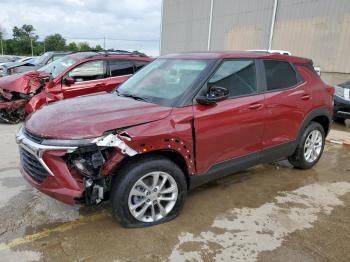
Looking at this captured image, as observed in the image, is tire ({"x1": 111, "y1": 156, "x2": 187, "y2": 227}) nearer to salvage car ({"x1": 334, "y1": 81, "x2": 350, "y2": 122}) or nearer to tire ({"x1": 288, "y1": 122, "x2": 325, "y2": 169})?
tire ({"x1": 288, "y1": 122, "x2": 325, "y2": 169})

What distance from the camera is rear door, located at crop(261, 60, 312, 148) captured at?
4.44 meters

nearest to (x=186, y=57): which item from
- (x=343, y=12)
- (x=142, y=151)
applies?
(x=142, y=151)

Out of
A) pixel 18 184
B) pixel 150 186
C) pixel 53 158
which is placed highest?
pixel 53 158

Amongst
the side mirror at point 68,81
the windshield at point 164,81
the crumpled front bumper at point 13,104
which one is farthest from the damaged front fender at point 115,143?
the crumpled front bumper at point 13,104

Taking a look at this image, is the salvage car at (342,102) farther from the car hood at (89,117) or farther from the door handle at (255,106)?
the car hood at (89,117)

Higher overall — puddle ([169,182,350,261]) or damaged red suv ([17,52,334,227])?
damaged red suv ([17,52,334,227])

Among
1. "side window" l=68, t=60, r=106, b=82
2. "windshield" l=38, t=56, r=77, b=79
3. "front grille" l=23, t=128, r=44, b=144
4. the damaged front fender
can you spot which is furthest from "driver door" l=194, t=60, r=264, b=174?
"windshield" l=38, t=56, r=77, b=79

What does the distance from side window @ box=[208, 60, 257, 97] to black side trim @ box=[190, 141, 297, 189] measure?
0.80 meters

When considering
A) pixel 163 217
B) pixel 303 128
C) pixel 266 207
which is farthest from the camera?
pixel 303 128

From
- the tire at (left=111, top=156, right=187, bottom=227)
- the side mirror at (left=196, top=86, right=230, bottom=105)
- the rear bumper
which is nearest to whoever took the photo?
the tire at (left=111, top=156, right=187, bottom=227)

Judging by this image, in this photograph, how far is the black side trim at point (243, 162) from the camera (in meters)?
3.85

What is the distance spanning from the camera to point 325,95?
5.31 m

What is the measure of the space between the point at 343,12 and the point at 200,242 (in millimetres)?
13296

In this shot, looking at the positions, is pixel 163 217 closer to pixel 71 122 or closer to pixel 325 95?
pixel 71 122
